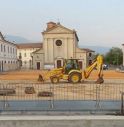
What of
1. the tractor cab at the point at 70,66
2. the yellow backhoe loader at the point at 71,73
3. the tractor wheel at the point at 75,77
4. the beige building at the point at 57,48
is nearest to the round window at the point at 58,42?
the beige building at the point at 57,48

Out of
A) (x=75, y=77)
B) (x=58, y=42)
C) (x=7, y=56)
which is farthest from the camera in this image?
(x=58, y=42)

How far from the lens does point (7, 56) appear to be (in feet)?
280

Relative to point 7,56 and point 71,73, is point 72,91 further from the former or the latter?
point 7,56

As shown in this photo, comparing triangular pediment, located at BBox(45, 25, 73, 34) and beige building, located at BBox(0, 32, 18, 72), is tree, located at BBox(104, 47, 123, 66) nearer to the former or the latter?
triangular pediment, located at BBox(45, 25, 73, 34)

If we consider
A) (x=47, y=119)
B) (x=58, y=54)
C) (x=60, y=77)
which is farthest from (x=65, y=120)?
(x=58, y=54)

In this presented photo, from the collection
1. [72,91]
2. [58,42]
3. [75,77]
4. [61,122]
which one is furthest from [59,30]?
[61,122]

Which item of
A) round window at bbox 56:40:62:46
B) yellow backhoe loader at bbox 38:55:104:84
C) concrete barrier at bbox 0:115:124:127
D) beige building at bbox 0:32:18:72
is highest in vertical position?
round window at bbox 56:40:62:46

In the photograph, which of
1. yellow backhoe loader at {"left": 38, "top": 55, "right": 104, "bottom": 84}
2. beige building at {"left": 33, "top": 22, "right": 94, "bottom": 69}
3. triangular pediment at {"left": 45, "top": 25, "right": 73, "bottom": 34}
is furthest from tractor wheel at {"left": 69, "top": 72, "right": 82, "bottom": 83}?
triangular pediment at {"left": 45, "top": 25, "right": 73, "bottom": 34}

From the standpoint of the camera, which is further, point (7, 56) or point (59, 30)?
point (59, 30)

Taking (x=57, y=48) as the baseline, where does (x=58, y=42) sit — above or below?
above

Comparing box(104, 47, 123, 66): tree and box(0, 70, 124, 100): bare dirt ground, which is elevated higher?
box(104, 47, 123, 66): tree

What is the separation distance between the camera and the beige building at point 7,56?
78312mm

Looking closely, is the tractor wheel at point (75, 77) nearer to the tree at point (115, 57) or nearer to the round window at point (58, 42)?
the round window at point (58, 42)

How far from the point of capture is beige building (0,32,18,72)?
7831 cm
